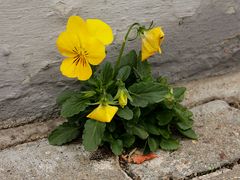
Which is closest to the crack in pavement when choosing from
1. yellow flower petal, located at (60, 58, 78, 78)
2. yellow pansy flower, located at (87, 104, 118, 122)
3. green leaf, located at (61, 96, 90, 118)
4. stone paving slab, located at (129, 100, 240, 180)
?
stone paving slab, located at (129, 100, 240, 180)

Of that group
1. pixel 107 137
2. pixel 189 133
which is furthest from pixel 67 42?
pixel 189 133

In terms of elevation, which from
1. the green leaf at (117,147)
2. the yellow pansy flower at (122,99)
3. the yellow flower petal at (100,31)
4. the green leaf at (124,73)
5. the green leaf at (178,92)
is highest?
the yellow flower petal at (100,31)

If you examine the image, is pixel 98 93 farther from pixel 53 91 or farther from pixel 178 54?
pixel 178 54

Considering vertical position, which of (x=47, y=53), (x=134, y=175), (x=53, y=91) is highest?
(x=47, y=53)

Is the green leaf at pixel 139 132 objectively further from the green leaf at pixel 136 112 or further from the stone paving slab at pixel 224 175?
the stone paving slab at pixel 224 175

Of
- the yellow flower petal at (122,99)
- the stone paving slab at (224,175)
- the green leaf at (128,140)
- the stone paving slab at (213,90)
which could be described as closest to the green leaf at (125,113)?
the yellow flower petal at (122,99)

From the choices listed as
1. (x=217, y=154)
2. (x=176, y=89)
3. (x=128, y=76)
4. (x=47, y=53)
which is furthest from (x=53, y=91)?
(x=217, y=154)
